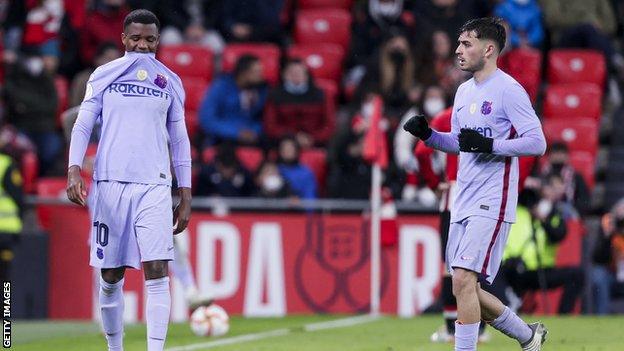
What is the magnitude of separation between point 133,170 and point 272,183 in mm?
8890

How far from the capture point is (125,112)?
9.66m

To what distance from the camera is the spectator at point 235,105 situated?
19.8m

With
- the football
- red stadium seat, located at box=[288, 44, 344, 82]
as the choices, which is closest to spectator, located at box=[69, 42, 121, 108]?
red stadium seat, located at box=[288, 44, 344, 82]

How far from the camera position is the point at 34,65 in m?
20.2

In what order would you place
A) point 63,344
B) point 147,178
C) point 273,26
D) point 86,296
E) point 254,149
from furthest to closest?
point 273,26 → point 254,149 → point 86,296 → point 63,344 → point 147,178

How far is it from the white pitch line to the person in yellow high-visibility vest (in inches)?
141

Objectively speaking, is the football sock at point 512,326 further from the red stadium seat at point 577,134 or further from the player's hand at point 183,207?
the red stadium seat at point 577,134

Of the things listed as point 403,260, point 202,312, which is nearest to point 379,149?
point 403,260

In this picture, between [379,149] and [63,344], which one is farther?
[379,149]

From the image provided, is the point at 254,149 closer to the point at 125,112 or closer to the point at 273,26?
the point at 273,26

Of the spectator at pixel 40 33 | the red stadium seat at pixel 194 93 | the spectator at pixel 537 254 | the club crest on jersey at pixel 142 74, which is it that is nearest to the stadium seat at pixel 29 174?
the spectator at pixel 40 33

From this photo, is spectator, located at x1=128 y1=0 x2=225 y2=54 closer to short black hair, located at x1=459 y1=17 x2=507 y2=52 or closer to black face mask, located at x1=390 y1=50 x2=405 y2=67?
black face mask, located at x1=390 y1=50 x2=405 y2=67

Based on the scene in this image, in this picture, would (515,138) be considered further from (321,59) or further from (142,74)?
(321,59)

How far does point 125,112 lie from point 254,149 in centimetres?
1020
